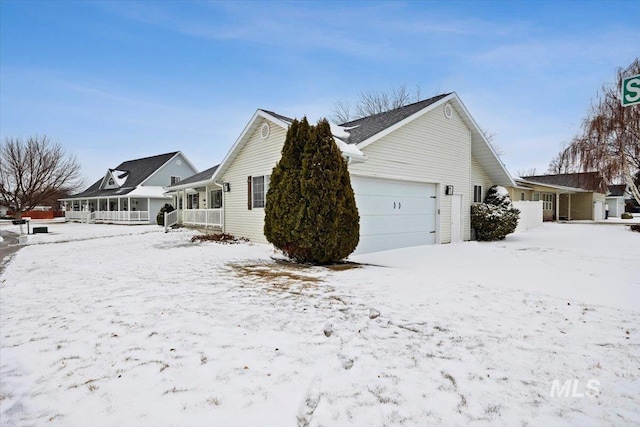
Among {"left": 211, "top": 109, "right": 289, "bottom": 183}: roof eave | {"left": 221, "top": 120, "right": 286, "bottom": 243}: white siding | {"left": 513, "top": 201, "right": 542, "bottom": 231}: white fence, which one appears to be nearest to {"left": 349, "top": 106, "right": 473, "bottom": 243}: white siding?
{"left": 211, "top": 109, "right": 289, "bottom": 183}: roof eave

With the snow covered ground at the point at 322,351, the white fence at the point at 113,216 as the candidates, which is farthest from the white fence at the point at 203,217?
the white fence at the point at 113,216

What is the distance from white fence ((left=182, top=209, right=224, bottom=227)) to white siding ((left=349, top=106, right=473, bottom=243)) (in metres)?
7.52

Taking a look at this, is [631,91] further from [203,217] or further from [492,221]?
[203,217]

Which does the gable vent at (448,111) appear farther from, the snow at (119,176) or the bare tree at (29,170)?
the bare tree at (29,170)

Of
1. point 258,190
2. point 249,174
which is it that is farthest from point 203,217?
point 258,190

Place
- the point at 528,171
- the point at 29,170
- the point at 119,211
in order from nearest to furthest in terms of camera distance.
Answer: the point at 119,211, the point at 29,170, the point at 528,171

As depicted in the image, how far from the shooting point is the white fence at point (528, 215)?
18.1 m

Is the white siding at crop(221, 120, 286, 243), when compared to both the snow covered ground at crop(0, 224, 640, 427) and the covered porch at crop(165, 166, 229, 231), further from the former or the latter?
the snow covered ground at crop(0, 224, 640, 427)

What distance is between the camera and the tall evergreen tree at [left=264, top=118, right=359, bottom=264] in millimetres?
7312

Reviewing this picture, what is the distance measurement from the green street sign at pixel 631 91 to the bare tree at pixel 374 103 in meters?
→ 26.9

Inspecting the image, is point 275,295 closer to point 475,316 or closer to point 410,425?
point 475,316

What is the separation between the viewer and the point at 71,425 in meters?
2.11

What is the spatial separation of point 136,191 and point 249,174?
19.0m

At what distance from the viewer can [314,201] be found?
7316 mm
